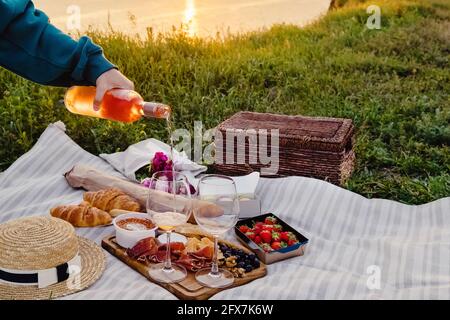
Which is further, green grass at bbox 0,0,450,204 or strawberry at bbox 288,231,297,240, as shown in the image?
green grass at bbox 0,0,450,204

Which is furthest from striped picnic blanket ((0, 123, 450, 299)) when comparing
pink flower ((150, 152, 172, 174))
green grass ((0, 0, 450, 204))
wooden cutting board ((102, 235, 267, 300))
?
green grass ((0, 0, 450, 204))

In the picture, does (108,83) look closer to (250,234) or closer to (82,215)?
(82,215)

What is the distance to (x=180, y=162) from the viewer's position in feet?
12.6

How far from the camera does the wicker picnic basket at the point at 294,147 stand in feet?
12.7

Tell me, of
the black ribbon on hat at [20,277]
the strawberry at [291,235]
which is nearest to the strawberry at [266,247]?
the strawberry at [291,235]

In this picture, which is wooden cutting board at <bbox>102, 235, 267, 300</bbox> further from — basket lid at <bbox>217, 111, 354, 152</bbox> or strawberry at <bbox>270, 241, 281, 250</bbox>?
basket lid at <bbox>217, 111, 354, 152</bbox>

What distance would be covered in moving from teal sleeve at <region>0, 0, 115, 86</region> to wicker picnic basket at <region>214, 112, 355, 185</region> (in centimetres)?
133

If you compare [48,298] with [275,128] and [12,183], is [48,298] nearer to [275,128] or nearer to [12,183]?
[12,183]

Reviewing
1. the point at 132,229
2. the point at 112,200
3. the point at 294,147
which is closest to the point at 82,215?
the point at 112,200

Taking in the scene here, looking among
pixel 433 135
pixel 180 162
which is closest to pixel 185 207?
pixel 180 162

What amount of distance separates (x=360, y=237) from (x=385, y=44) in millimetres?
4629

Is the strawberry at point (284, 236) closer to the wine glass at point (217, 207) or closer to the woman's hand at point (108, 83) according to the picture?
the wine glass at point (217, 207)

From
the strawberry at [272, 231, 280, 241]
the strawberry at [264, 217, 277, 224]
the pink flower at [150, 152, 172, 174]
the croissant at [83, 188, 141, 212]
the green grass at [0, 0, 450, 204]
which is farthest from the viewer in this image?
the green grass at [0, 0, 450, 204]

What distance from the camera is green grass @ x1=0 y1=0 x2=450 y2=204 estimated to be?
4.52 meters
